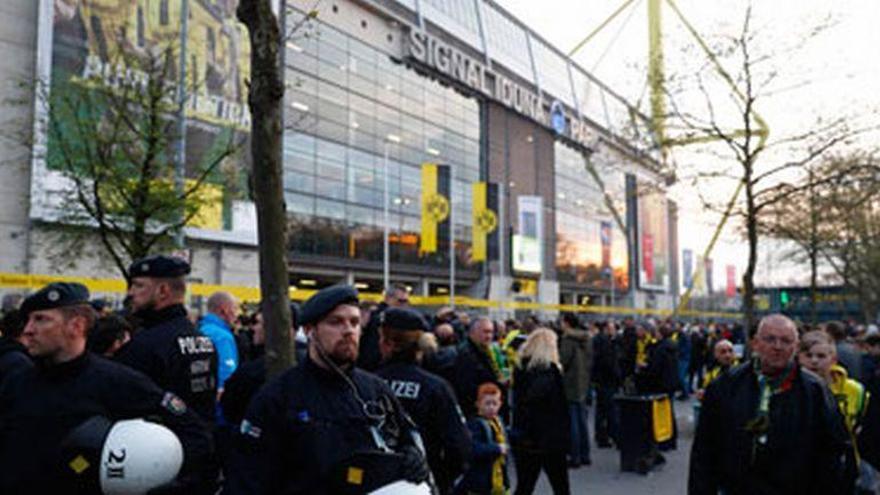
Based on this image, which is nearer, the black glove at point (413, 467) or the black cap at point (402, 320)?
the black glove at point (413, 467)

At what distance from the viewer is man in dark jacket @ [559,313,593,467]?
1092 centimetres

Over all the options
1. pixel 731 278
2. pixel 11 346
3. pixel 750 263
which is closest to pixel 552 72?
pixel 731 278

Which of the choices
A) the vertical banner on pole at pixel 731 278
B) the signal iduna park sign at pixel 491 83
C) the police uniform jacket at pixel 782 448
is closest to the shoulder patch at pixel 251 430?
the police uniform jacket at pixel 782 448

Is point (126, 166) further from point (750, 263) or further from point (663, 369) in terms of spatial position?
point (750, 263)

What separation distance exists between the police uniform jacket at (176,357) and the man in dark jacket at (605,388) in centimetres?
929

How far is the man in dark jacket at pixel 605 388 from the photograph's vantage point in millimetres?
12508

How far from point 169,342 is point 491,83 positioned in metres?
51.4

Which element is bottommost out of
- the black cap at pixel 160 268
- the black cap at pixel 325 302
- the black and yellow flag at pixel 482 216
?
the black cap at pixel 325 302

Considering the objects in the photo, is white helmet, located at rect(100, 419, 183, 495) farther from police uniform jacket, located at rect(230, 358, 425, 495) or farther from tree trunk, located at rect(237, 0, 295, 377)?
tree trunk, located at rect(237, 0, 295, 377)

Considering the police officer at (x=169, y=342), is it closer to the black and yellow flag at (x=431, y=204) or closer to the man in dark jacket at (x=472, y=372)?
the man in dark jacket at (x=472, y=372)

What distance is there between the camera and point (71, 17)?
25406mm

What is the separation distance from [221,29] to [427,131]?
20.1 m

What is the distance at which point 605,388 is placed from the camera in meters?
12.8

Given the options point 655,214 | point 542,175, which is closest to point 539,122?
point 542,175
